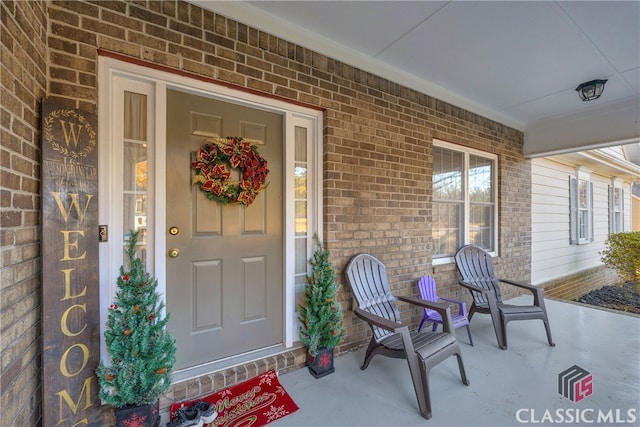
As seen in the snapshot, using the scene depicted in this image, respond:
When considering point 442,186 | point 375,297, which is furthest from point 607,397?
point 442,186

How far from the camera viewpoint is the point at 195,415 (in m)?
1.66

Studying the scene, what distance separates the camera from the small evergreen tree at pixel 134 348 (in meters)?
1.50

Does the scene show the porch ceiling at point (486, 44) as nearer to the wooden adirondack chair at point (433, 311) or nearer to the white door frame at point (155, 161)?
the white door frame at point (155, 161)

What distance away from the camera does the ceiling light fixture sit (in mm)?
3008

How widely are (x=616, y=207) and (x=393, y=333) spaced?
9770mm

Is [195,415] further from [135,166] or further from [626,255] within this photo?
[626,255]

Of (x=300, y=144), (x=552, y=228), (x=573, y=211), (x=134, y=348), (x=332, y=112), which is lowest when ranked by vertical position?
(x=134, y=348)

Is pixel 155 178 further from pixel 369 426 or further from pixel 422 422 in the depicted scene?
pixel 422 422

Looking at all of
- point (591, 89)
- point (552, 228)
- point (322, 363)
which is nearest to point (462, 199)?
point (591, 89)

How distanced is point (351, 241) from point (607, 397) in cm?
216

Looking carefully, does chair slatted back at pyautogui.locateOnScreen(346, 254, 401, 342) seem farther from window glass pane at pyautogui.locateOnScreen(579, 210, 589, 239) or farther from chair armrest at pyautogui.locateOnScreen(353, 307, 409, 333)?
window glass pane at pyautogui.locateOnScreen(579, 210, 589, 239)

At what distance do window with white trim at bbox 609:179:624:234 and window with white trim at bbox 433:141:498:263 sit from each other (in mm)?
6364

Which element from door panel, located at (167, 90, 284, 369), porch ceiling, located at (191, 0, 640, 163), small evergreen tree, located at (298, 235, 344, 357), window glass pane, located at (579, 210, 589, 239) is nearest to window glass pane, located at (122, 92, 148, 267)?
door panel, located at (167, 90, 284, 369)

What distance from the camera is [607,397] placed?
1998mm
